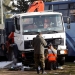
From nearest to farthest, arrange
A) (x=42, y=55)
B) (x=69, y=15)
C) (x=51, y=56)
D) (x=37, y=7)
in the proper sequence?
1. (x=42, y=55)
2. (x=51, y=56)
3. (x=37, y=7)
4. (x=69, y=15)

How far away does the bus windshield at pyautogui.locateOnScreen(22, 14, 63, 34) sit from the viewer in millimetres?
18594

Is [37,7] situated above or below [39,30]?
above

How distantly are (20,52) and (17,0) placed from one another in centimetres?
3462

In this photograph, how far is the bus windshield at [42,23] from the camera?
61.0 ft

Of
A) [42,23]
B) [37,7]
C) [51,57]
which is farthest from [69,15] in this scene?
[51,57]

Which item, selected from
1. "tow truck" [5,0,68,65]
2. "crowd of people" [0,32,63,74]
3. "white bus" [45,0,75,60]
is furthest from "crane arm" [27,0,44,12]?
"tow truck" [5,0,68,65]

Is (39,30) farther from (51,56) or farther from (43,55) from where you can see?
(43,55)

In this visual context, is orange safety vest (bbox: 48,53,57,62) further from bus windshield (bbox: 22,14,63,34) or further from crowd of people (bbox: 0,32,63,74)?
bus windshield (bbox: 22,14,63,34)

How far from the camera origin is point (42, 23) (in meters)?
18.7

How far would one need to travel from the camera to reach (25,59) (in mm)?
18594

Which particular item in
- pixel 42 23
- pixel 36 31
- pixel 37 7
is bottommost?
pixel 36 31

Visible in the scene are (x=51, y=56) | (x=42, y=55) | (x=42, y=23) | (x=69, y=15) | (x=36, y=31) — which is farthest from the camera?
(x=69, y=15)

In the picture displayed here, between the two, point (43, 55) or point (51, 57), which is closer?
point (43, 55)

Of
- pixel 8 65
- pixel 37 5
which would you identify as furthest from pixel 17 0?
pixel 8 65
